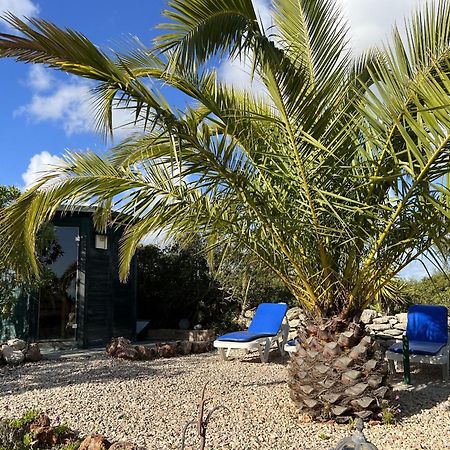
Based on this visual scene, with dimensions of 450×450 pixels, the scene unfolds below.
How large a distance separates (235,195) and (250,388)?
2664mm

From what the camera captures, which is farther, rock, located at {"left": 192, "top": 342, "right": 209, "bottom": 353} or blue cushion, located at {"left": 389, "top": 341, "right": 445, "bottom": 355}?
rock, located at {"left": 192, "top": 342, "right": 209, "bottom": 353}

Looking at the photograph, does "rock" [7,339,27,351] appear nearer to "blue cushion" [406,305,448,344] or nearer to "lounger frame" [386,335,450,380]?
"lounger frame" [386,335,450,380]

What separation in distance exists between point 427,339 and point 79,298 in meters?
6.57

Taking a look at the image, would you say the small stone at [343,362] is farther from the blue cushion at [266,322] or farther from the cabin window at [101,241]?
the cabin window at [101,241]

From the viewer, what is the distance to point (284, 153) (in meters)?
4.54

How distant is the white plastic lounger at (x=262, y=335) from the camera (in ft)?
25.9

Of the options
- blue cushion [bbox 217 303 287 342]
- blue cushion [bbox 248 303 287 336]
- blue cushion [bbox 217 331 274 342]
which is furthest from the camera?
blue cushion [bbox 248 303 287 336]

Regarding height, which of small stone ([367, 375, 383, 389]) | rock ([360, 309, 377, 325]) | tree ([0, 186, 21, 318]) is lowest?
small stone ([367, 375, 383, 389])

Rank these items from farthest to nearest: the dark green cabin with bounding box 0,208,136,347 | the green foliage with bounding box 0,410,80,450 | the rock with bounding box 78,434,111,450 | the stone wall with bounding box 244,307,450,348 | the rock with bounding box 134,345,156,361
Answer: the dark green cabin with bounding box 0,208,136,347
the stone wall with bounding box 244,307,450,348
the rock with bounding box 134,345,156,361
the green foliage with bounding box 0,410,80,450
the rock with bounding box 78,434,111,450

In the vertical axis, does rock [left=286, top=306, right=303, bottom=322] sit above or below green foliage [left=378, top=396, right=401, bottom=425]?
above

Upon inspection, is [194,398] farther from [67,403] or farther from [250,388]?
[67,403]

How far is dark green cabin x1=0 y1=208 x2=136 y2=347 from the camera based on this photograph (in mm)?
9883

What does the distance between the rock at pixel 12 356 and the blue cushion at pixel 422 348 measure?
573 cm

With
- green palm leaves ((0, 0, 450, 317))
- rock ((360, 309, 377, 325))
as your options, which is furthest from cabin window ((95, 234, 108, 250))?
rock ((360, 309, 377, 325))
